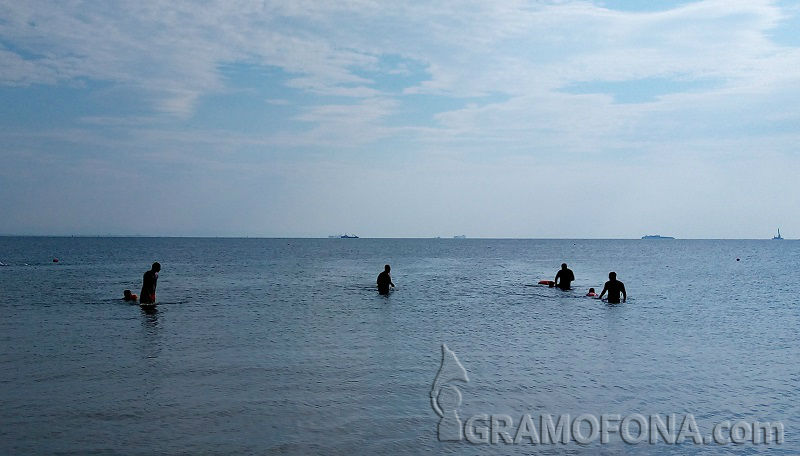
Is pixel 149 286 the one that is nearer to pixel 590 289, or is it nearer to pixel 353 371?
pixel 353 371

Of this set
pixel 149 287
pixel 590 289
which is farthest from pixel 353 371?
pixel 590 289

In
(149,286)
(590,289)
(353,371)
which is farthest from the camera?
(590,289)

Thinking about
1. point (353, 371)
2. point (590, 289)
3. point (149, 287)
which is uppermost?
point (149, 287)

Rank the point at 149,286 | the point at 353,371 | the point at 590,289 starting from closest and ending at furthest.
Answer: the point at 353,371
the point at 149,286
the point at 590,289

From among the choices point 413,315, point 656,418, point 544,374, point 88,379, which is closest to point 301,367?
point 88,379

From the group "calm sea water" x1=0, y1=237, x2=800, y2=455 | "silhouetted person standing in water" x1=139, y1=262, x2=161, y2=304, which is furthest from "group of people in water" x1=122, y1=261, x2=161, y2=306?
"calm sea water" x1=0, y1=237, x2=800, y2=455

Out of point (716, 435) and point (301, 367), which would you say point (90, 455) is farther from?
point (716, 435)

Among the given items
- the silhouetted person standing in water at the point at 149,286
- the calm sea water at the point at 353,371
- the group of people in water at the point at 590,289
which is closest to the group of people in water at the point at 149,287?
the silhouetted person standing in water at the point at 149,286

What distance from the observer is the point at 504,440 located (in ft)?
39.4

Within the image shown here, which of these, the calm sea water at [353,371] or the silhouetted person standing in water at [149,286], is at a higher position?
the silhouetted person standing in water at [149,286]

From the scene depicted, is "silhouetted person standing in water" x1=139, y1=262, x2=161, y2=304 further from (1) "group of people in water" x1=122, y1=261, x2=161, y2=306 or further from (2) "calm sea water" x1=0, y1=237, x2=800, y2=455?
(2) "calm sea water" x1=0, y1=237, x2=800, y2=455

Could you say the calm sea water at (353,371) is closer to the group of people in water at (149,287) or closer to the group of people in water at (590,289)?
the group of people in water at (149,287)

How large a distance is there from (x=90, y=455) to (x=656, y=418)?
10.8 metres

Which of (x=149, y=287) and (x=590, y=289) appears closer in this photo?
(x=149, y=287)
